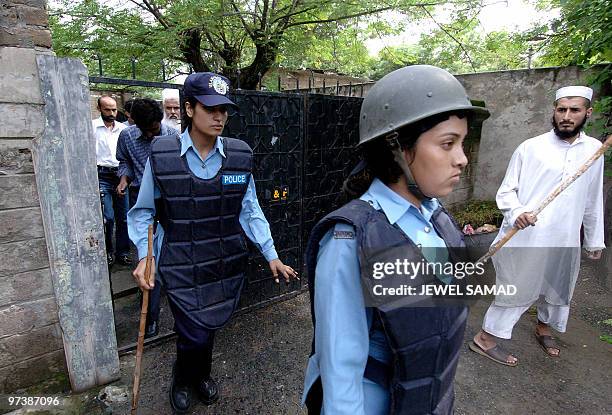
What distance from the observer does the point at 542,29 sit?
17.6 feet

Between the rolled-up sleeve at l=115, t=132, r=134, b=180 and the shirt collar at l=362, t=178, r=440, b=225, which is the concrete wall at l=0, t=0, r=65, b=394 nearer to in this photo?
the rolled-up sleeve at l=115, t=132, r=134, b=180

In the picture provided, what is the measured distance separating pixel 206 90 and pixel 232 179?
1.83 feet

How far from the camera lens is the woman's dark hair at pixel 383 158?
1.20 m

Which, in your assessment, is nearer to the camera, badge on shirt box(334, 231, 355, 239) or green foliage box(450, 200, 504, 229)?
badge on shirt box(334, 231, 355, 239)

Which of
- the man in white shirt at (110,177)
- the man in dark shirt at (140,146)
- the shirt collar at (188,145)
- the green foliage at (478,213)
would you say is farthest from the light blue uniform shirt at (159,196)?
the green foliage at (478,213)

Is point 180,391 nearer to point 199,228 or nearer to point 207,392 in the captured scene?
point 207,392

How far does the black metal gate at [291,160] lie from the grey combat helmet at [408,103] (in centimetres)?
229

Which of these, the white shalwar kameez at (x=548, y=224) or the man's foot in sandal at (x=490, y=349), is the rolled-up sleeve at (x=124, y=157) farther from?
the man's foot in sandal at (x=490, y=349)

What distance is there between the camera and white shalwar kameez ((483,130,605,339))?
290 cm

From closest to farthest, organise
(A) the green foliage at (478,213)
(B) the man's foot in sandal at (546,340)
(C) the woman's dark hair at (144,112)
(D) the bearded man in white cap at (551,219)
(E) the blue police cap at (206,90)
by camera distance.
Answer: (E) the blue police cap at (206,90) → (D) the bearded man in white cap at (551,219) → (B) the man's foot in sandal at (546,340) → (C) the woman's dark hair at (144,112) → (A) the green foliage at (478,213)

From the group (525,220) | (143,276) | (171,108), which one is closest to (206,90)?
(143,276)

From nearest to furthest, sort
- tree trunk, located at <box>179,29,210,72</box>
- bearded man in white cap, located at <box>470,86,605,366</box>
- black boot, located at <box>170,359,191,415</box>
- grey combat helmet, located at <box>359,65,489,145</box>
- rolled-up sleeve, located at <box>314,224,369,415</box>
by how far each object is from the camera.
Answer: rolled-up sleeve, located at <box>314,224,369,415</box>, grey combat helmet, located at <box>359,65,489,145</box>, black boot, located at <box>170,359,191,415</box>, bearded man in white cap, located at <box>470,86,605,366</box>, tree trunk, located at <box>179,29,210,72</box>

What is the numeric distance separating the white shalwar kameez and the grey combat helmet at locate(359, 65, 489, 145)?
6.58 feet

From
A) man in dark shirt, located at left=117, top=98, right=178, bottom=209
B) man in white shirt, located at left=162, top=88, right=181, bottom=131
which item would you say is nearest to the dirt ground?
man in dark shirt, located at left=117, top=98, right=178, bottom=209
